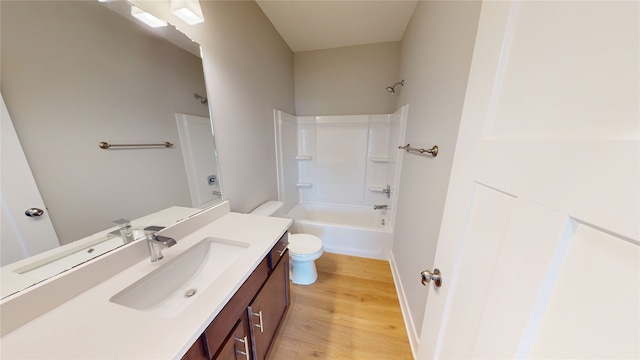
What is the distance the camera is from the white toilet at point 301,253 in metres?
1.73

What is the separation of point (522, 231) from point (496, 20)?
19.9 inches

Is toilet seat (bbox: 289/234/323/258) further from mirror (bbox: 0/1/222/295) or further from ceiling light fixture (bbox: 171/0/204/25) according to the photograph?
ceiling light fixture (bbox: 171/0/204/25)

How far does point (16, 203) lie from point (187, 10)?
1.04 metres

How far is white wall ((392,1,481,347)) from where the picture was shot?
916 mm

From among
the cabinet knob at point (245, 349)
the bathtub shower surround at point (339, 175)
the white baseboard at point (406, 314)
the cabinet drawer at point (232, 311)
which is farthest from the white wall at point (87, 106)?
the white baseboard at point (406, 314)

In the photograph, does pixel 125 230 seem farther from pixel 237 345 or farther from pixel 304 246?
pixel 304 246

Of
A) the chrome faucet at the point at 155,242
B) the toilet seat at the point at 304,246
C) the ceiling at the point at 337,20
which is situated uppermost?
the ceiling at the point at 337,20

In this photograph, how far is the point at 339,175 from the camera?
2.82 metres

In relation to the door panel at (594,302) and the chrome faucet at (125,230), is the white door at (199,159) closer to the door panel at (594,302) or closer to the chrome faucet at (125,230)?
the chrome faucet at (125,230)

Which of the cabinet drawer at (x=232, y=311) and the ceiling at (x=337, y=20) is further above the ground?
the ceiling at (x=337, y=20)

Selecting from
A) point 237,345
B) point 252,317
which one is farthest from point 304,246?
point 237,345

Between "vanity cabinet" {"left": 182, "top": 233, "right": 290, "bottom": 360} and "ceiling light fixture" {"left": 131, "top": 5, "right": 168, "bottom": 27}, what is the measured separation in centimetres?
128

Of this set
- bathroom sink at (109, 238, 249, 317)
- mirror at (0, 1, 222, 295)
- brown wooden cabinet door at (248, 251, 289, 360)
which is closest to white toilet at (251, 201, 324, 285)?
brown wooden cabinet door at (248, 251, 289, 360)

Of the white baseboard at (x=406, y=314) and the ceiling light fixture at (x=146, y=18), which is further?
the white baseboard at (x=406, y=314)
